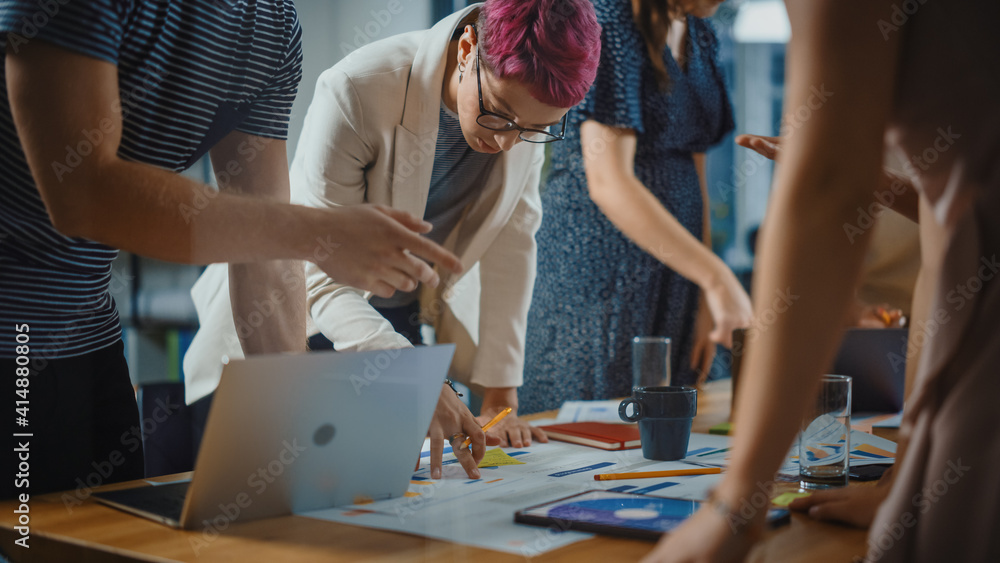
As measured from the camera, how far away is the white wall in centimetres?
132

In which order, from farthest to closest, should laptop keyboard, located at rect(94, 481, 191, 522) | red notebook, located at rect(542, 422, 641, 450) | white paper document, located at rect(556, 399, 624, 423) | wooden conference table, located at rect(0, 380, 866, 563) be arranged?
1. white paper document, located at rect(556, 399, 624, 423)
2. red notebook, located at rect(542, 422, 641, 450)
3. laptop keyboard, located at rect(94, 481, 191, 522)
4. wooden conference table, located at rect(0, 380, 866, 563)

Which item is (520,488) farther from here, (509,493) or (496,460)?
(496,460)

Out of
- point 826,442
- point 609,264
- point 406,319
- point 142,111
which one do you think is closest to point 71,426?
point 142,111

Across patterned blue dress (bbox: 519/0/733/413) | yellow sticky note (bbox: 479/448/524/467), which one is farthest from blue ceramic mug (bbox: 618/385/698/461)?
patterned blue dress (bbox: 519/0/733/413)

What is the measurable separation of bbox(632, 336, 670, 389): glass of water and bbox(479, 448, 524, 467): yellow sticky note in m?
0.46

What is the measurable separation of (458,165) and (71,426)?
780mm

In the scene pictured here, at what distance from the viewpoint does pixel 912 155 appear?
61cm

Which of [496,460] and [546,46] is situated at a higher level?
[546,46]

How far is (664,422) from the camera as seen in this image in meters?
1.08

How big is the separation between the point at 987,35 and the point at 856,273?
0.19m

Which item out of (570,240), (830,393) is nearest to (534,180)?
(570,240)

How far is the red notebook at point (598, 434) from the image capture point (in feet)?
3.85

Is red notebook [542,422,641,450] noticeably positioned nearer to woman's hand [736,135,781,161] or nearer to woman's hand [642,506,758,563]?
woman's hand [736,135,781,161]

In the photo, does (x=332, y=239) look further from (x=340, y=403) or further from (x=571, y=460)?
(x=571, y=460)
